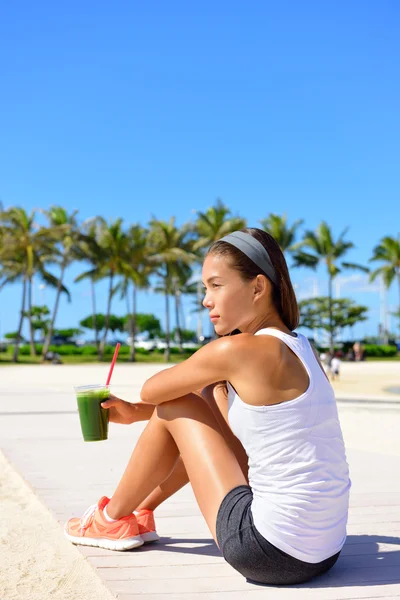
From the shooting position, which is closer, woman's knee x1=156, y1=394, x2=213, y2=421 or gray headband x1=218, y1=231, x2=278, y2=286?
gray headband x1=218, y1=231, x2=278, y2=286

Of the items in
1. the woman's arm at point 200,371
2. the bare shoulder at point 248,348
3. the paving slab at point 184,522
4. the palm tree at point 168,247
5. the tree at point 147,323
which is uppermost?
the palm tree at point 168,247

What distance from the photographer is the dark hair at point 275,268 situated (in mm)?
2238

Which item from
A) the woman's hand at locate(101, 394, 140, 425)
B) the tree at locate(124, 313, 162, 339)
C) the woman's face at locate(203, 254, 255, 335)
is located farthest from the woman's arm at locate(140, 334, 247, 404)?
the tree at locate(124, 313, 162, 339)

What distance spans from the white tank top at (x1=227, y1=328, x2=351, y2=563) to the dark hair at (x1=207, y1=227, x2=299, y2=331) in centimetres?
13

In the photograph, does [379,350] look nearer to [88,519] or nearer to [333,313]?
[333,313]

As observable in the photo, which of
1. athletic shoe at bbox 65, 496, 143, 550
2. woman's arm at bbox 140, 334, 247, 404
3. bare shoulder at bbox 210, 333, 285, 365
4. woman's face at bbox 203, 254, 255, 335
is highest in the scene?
woman's face at bbox 203, 254, 255, 335

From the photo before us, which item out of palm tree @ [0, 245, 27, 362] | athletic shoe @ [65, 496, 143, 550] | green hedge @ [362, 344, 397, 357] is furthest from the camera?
green hedge @ [362, 344, 397, 357]

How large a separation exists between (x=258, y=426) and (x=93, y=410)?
28.2 inches

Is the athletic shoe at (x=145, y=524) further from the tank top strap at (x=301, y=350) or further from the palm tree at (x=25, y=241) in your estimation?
the palm tree at (x=25, y=241)

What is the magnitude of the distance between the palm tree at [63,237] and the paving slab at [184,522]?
95.4 feet

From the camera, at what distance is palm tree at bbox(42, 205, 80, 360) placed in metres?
35.8

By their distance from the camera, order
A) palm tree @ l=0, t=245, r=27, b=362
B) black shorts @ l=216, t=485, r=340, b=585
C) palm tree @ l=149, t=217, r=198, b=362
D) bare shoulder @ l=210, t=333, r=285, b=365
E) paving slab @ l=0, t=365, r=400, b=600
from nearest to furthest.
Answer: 1. bare shoulder @ l=210, t=333, r=285, b=365
2. black shorts @ l=216, t=485, r=340, b=585
3. paving slab @ l=0, t=365, r=400, b=600
4. palm tree @ l=0, t=245, r=27, b=362
5. palm tree @ l=149, t=217, r=198, b=362

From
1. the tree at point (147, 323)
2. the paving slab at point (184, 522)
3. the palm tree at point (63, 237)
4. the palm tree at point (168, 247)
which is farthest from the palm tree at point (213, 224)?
the tree at point (147, 323)

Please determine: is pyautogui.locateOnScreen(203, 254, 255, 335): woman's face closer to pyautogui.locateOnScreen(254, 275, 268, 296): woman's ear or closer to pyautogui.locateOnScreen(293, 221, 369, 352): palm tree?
pyautogui.locateOnScreen(254, 275, 268, 296): woman's ear
